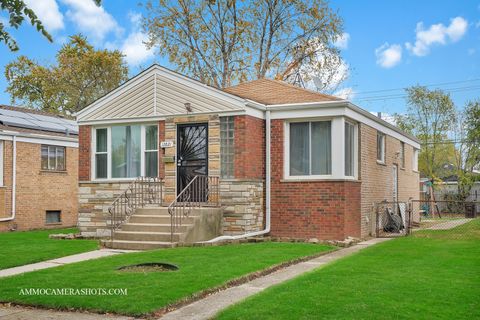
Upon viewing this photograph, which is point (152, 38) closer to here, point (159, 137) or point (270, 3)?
point (270, 3)

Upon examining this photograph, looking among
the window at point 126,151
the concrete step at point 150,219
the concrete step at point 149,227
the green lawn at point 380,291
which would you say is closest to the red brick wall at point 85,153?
the window at point 126,151

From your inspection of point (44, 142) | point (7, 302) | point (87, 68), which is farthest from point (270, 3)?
point (7, 302)

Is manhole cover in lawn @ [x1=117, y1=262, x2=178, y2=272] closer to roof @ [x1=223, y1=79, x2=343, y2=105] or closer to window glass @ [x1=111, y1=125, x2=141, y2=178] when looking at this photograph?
window glass @ [x1=111, y1=125, x2=141, y2=178]

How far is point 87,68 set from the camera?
1511 inches

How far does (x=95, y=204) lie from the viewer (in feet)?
53.0

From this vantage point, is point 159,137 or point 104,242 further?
point 159,137

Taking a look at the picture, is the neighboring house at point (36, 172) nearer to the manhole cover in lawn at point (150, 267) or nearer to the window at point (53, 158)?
the window at point (53, 158)

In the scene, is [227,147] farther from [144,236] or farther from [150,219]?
[144,236]

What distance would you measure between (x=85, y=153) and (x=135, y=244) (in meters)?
4.63

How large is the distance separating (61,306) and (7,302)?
0.96 metres

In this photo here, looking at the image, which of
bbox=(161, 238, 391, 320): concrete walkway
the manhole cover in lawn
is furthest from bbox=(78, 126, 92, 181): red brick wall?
bbox=(161, 238, 391, 320): concrete walkway

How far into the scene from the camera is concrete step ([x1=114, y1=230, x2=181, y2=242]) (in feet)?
43.1

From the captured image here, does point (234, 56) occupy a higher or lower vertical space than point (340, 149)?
higher

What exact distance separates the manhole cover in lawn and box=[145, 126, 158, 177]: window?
598 cm
